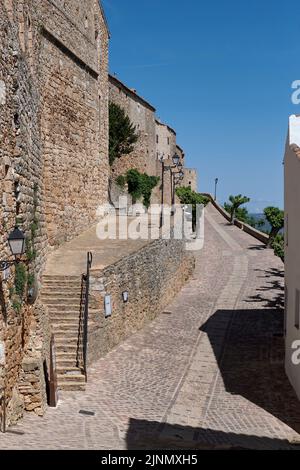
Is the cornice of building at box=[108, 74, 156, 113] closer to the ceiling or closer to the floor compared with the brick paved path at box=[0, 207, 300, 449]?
closer to the ceiling

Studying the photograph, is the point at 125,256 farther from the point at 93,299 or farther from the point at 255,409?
the point at 255,409

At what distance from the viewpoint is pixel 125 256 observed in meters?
15.6

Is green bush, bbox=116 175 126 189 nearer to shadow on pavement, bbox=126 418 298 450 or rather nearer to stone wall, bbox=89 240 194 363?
stone wall, bbox=89 240 194 363

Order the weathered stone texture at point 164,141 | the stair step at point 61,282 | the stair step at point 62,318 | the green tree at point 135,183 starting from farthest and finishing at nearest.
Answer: the weathered stone texture at point 164,141 < the green tree at point 135,183 < the stair step at point 61,282 < the stair step at point 62,318

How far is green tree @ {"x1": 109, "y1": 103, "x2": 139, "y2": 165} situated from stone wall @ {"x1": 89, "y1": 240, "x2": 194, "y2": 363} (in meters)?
12.6

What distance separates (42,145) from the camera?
14961 millimetres

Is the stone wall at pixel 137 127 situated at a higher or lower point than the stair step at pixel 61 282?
higher

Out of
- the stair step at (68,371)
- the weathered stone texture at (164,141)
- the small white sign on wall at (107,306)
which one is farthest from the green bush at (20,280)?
the weathered stone texture at (164,141)

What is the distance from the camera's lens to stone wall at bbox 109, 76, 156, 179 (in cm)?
3738

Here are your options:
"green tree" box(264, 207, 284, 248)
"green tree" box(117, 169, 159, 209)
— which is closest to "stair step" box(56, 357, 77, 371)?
"green tree" box(264, 207, 284, 248)

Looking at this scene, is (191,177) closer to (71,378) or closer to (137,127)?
(137,127)

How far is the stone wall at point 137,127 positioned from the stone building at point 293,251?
2188 centimetres

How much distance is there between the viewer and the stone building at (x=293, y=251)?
39.1 ft

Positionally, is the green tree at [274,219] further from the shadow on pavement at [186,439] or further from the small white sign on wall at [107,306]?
the shadow on pavement at [186,439]
